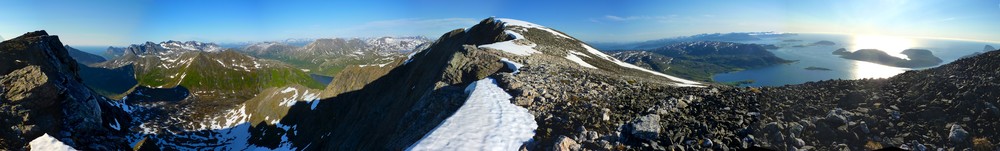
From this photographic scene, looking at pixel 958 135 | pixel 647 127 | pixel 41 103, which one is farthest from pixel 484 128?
pixel 41 103

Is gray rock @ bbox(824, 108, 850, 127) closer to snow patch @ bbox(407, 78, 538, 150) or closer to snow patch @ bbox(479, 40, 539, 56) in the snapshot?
snow patch @ bbox(407, 78, 538, 150)

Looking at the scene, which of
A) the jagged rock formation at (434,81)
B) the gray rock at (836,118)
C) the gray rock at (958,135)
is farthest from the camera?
the jagged rock formation at (434,81)

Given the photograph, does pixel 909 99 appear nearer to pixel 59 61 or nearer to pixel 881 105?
pixel 881 105

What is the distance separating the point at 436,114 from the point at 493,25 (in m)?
48.5

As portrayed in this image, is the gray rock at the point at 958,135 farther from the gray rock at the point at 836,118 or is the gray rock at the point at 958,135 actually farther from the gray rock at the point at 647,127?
the gray rock at the point at 647,127

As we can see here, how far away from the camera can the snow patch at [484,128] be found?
44.5ft

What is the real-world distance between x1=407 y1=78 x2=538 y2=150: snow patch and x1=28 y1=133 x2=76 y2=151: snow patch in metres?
52.9

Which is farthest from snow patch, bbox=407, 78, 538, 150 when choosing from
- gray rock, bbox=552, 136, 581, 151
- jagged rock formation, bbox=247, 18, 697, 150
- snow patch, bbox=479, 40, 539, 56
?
snow patch, bbox=479, 40, 539, 56

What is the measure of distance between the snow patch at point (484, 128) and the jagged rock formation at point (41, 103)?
5464 cm

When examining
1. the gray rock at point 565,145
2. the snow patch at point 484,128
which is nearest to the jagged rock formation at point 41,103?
the snow patch at point 484,128

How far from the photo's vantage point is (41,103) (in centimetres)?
4922

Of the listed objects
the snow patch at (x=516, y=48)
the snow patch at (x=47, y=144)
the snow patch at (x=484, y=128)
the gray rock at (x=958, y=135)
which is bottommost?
the snow patch at (x=47, y=144)

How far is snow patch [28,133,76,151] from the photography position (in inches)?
1703

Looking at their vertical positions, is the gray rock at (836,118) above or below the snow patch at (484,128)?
above
